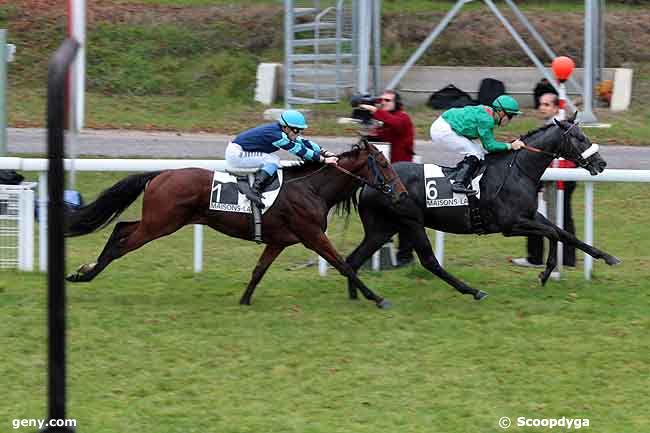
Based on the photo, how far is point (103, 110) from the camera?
1895cm

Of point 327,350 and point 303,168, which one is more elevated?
point 303,168

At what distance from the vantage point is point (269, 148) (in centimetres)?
905

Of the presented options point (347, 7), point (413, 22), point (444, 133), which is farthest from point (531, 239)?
point (413, 22)

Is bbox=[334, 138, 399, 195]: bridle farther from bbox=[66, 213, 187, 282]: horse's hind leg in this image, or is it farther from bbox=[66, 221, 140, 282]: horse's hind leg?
bbox=[66, 221, 140, 282]: horse's hind leg

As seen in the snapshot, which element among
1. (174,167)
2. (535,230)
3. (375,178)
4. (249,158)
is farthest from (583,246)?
(174,167)

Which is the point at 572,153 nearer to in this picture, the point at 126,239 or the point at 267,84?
the point at 126,239

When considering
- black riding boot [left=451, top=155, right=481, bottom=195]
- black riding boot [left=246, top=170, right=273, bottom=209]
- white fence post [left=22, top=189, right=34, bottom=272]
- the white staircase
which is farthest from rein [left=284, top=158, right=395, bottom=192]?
the white staircase

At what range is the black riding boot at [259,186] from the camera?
28.9 feet

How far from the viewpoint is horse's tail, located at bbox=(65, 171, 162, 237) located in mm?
9062

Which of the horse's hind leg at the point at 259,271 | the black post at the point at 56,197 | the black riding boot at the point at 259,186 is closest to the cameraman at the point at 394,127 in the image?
the black riding boot at the point at 259,186

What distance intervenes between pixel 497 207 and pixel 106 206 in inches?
123

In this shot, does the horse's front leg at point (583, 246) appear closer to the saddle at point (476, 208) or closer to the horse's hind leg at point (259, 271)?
the saddle at point (476, 208)

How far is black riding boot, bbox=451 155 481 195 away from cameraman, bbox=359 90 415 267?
97 centimetres

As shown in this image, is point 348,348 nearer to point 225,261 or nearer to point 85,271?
point 85,271
